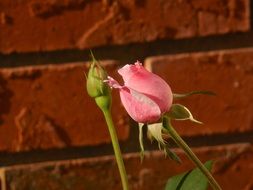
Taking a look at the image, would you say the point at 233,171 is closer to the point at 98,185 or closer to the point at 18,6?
the point at 98,185

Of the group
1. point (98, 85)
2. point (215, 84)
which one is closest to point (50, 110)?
point (215, 84)

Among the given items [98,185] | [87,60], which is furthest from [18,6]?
[98,185]

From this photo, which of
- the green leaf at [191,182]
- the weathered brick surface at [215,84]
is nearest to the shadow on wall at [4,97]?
the weathered brick surface at [215,84]

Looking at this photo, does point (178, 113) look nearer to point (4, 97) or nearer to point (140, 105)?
point (140, 105)

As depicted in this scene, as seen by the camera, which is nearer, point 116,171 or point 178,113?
point 178,113

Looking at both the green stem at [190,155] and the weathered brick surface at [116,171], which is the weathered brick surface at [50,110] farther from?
the green stem at [190,155]

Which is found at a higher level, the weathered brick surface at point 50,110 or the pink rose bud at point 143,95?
the pink rose bud at point 143,95
